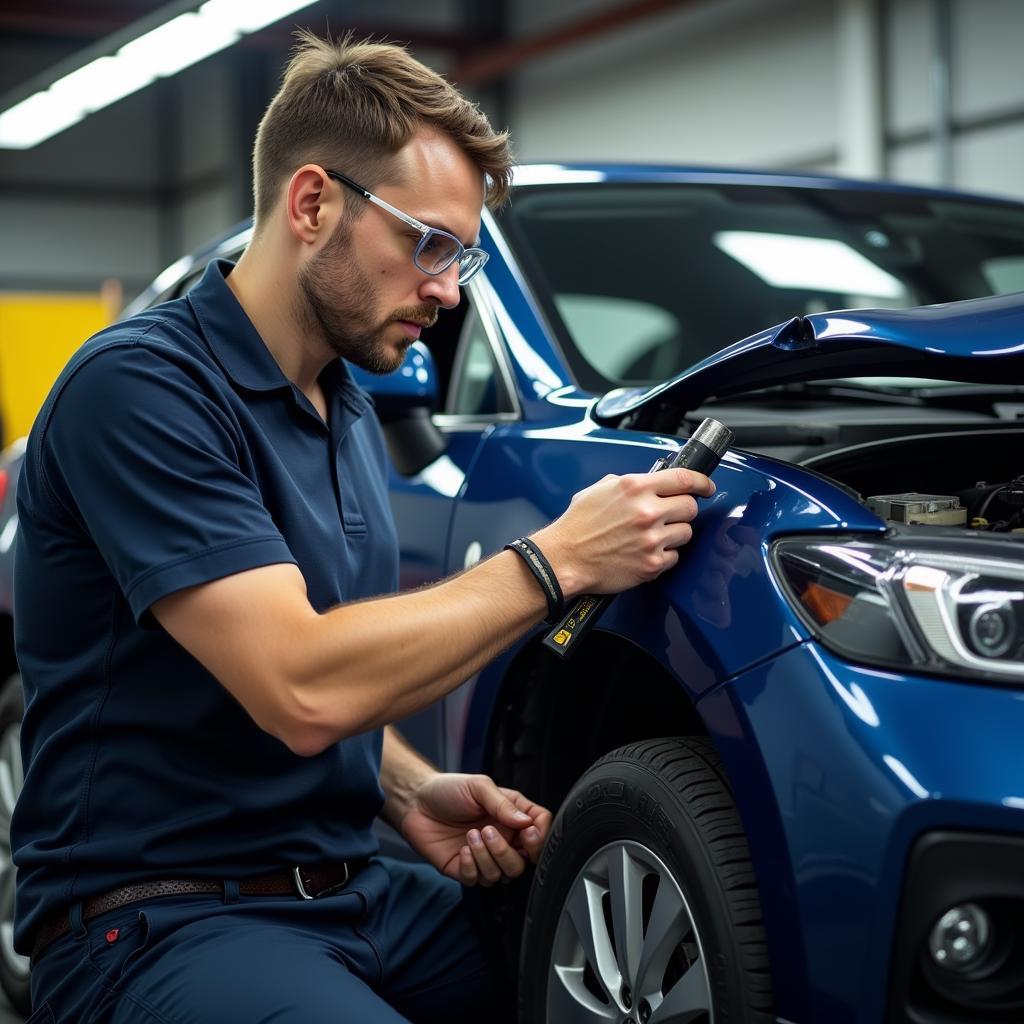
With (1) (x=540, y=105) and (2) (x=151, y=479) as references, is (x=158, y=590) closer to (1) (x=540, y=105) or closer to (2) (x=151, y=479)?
(2) (x=151, y=479)

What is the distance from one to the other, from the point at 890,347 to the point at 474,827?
34.1 inches

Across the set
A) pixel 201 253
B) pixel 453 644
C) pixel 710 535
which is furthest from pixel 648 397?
pixel 201 253

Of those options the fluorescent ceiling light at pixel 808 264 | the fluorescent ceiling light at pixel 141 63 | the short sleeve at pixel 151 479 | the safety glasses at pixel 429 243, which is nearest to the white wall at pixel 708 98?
the fluorescent ceiling light at pixel 141 63

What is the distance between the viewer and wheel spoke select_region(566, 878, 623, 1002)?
64.9 inches

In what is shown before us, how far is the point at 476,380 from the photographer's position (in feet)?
7.56

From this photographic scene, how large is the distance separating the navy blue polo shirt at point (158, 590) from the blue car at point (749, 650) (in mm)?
305

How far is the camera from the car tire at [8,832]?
2750 mm

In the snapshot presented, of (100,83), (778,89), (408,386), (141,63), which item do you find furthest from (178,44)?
(408,386)

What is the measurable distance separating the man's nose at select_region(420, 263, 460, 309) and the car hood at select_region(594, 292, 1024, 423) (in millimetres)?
299

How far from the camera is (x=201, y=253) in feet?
10.2

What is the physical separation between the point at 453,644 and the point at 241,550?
0.79 ft

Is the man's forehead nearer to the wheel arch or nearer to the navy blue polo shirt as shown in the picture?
the navy blue polo shirt

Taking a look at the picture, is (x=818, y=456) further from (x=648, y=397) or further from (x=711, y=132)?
(x=711, y=132)

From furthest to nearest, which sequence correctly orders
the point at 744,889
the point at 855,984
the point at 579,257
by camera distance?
1. the point at 579,257
2. the point at 744,889
3. the point at 855,984
